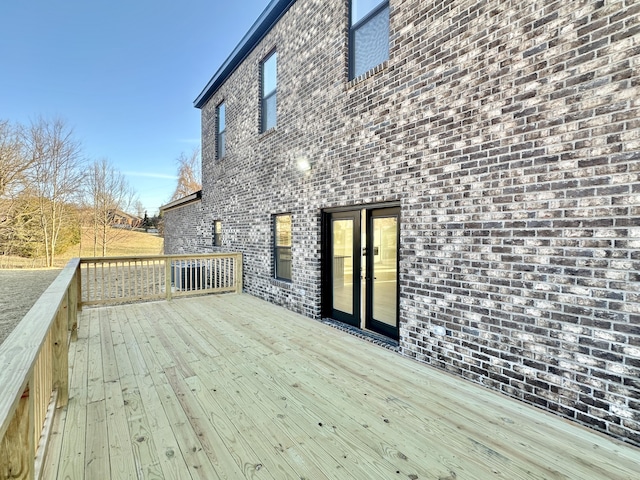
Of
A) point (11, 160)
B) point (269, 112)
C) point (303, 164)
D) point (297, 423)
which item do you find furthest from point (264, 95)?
point (11, 160)

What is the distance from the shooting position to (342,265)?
Result: 16.3ft

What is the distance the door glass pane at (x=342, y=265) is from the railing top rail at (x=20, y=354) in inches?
139

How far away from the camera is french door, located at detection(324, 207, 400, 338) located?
4.15 m

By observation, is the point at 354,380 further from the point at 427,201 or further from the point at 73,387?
the point at 73,387

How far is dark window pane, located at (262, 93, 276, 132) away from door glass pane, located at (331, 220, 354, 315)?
309 cm

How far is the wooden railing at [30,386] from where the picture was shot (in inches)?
43.6

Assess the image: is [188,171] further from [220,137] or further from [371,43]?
[371,43]

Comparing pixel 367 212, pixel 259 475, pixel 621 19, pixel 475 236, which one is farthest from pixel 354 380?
pixel 621 19

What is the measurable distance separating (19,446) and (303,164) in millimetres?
4837

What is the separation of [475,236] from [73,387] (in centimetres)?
416

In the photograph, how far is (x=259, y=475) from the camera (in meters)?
1.80

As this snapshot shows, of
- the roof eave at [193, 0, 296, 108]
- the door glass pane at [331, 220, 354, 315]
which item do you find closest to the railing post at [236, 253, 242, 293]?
the door glass pane at [331, 220, 354, 315]

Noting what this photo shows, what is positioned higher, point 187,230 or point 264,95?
point 264,95

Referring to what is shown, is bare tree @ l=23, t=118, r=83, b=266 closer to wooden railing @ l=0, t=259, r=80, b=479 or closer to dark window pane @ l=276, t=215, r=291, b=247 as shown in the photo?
dark window pane @ l=276, t=215, r=291, b=247
